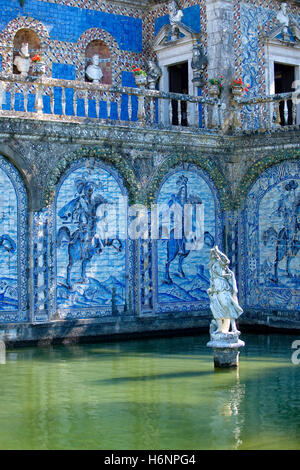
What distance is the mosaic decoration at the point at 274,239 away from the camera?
16.8 m

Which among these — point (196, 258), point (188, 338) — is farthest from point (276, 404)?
point (196, 258)

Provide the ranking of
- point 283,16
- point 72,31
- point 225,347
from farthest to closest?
point 283,16 → point 72,31 → point 225,347

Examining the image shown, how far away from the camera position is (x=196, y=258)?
1733cm

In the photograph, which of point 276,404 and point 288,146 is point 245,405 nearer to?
point 276,404

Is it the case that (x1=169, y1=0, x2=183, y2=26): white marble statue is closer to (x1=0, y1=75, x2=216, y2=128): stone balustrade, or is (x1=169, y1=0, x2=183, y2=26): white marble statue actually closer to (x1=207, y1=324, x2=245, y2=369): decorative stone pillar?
(x1=0, y1=75, x2=216, y2=128): stone balustrade

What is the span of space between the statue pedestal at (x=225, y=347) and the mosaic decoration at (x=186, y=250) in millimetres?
4536

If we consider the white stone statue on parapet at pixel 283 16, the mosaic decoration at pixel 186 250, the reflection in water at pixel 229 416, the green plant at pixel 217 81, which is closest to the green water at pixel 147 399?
the reflection in water at pixel 229 416

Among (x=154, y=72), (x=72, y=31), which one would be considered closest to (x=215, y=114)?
(x=154, y=72)

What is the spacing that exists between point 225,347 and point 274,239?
5389 millimetres

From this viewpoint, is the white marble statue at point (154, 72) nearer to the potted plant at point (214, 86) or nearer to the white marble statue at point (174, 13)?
the white marble statue at point (174, 13)

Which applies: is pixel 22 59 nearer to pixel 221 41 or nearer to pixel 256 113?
pixel 221 41

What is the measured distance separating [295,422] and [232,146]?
9.64 metres

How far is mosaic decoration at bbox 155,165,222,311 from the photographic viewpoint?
16859 mm

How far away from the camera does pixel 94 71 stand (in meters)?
18.9
